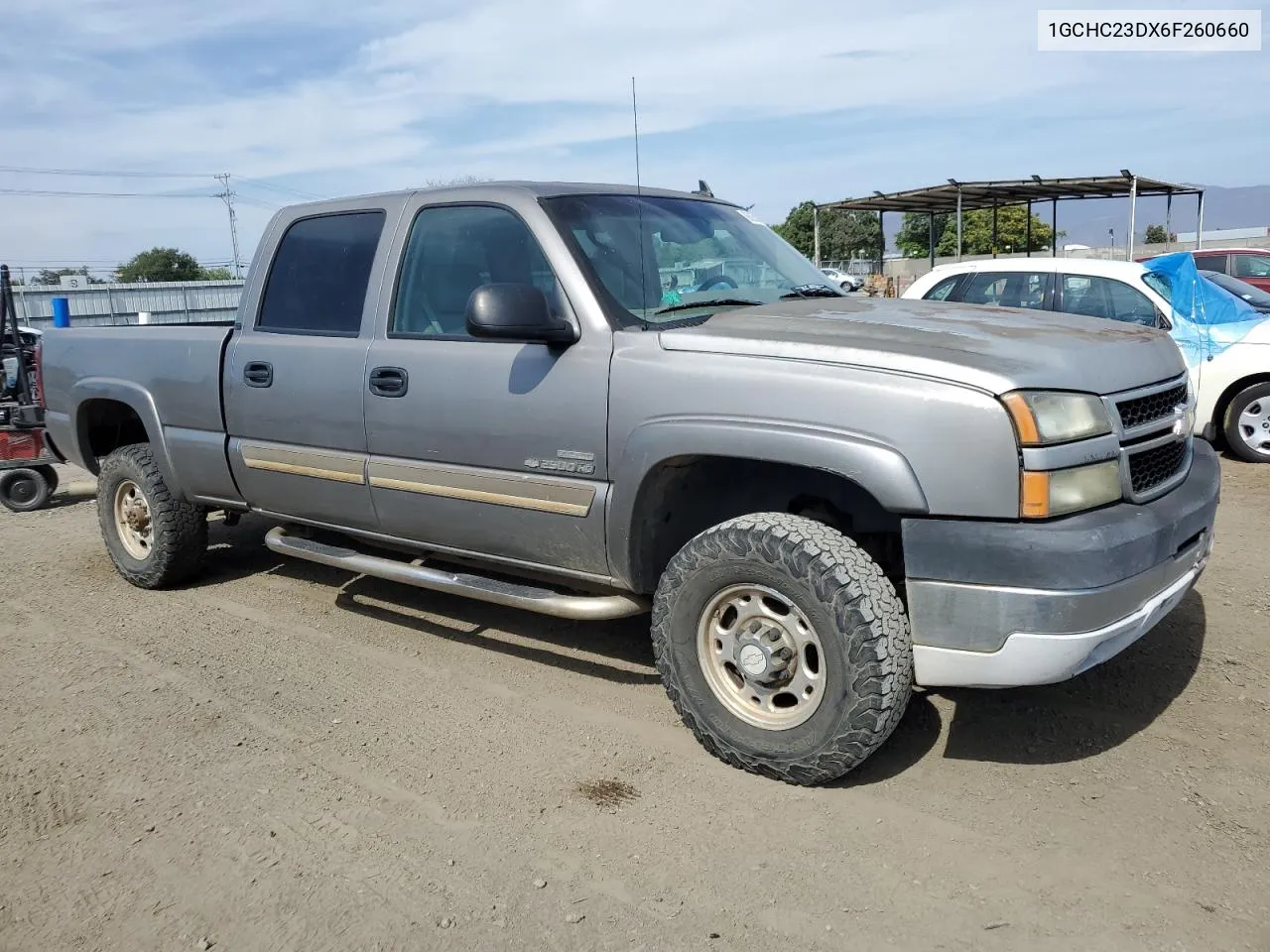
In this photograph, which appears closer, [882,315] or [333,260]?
[882,315]

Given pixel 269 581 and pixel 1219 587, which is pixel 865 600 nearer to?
pixel 1219 587

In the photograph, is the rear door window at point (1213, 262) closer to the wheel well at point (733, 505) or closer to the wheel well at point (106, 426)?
the wheel well at point (733, 505)

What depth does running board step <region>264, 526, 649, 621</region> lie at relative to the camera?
3.74m

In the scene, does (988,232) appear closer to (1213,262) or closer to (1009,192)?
(1009,192)

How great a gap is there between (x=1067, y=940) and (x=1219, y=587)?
10.1 ft

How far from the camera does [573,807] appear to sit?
3.28m

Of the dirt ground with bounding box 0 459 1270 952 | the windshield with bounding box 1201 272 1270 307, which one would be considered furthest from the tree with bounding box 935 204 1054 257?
the dirt ground with bounding box 0 459 1270 952

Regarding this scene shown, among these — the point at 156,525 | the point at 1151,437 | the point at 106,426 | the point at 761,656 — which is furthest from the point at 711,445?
the point at 106,426

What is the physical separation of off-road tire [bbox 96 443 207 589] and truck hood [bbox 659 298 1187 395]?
3220 mm

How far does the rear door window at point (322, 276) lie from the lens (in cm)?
445

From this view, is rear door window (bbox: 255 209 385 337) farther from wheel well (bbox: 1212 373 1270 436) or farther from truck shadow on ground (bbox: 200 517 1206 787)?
wheel well (bbox: 1212 373 1270 436)

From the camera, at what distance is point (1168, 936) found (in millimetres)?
2535

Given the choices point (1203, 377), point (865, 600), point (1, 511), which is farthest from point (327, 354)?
point (1203, 377)

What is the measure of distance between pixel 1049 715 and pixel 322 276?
3478 millimetres
